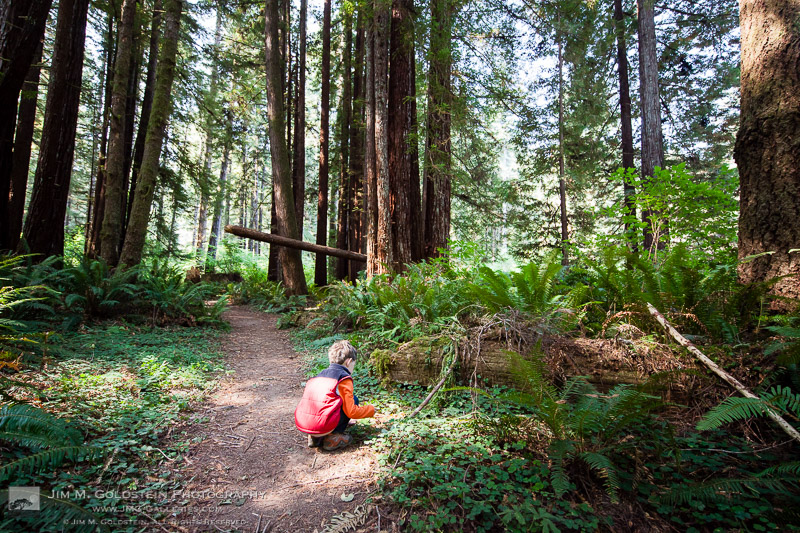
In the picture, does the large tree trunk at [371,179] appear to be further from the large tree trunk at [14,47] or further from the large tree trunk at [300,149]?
the large tree trunk at [14,47]

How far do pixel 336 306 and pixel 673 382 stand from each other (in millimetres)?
5467

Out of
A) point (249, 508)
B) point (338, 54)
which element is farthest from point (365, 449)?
point (338, 54)

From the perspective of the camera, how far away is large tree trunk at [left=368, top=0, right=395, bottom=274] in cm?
739

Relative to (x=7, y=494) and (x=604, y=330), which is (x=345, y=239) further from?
(x=7, y=494)

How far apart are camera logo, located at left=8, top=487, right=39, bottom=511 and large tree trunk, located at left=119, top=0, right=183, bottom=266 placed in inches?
287

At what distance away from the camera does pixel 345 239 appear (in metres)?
12.9

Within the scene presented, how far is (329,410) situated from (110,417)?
5.99 ft

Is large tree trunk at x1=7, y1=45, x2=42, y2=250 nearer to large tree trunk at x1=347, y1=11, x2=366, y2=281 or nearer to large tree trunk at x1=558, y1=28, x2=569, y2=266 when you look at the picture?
large tree trunk at x1=347, y1=11, x2=366, y2=281

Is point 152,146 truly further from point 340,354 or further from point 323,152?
point 340,354

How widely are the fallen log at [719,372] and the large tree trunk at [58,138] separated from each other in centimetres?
979

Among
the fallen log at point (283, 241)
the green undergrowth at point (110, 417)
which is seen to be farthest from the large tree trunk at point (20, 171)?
the fallen log at point (283, 241)

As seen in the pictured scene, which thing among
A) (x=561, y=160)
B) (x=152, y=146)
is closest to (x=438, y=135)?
(x=561, y=160)

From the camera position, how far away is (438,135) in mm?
8906

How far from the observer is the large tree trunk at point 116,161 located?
26.0ft
